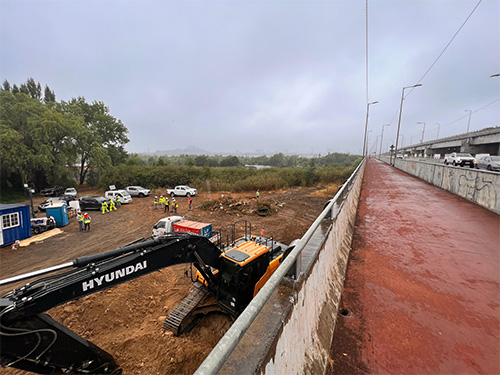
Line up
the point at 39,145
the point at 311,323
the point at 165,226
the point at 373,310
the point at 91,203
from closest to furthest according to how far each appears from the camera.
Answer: the point at 311,323, the point at 373,310, the point at 165,226, the point at 91,203, the point at 39,145

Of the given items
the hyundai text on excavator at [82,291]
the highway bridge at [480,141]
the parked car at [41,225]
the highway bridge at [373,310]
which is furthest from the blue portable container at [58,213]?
the highway bridge at [480,141]

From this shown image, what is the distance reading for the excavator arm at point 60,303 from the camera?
308 cm

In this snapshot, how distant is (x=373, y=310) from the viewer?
120 inches

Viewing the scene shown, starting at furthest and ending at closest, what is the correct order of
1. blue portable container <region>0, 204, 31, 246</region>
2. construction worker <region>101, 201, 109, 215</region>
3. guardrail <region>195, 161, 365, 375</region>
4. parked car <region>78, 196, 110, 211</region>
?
1. parked car <region>78, 196, 110, 211</region>
2. construction worker <region>101, 201, 109, 215</region>
3. blue portable container <region>0, 204, 31, 246</region>
4. guardrail <region>195, 161, 365, 375</region>

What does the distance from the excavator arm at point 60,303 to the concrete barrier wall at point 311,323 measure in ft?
11.0

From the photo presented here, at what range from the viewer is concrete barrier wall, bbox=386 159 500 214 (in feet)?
26.1

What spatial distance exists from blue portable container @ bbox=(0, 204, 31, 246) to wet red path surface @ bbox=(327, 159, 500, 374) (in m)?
20.7

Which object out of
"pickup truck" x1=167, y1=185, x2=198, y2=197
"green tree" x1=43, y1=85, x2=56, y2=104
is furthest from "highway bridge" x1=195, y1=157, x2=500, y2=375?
"green tree" x1=43, y1=85, x2=56, y2=104

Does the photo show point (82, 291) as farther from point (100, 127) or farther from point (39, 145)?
point (100, 127)

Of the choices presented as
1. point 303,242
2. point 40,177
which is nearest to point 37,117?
point 40,177

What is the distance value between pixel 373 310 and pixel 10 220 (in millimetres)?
21366

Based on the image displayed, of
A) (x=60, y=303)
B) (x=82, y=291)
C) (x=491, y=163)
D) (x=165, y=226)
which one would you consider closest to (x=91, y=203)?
(x=165, y=226)

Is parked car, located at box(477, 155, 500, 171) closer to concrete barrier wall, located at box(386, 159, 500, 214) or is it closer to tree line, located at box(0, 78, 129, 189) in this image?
concrete barrier wall, located at box(386, 159, 500, 214)

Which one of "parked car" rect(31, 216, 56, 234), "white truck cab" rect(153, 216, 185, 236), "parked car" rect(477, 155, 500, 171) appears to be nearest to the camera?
"white truck cab" rect(153, 216, 185, 236)
